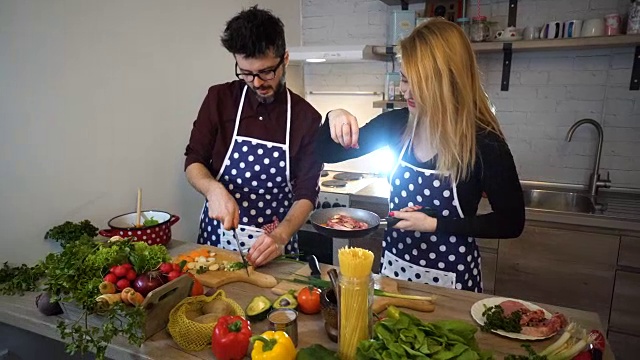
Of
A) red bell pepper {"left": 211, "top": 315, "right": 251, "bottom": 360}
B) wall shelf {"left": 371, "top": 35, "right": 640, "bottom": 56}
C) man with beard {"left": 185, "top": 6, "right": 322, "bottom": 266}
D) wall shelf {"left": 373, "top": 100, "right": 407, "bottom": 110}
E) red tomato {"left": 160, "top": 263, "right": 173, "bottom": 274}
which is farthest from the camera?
wall shelf {"left": 373, "top": 100, "right": 407, "bottom": 110}

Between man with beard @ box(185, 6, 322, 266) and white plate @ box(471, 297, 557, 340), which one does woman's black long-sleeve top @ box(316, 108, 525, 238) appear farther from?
man with beard @ box(185, 6, 322, 266)

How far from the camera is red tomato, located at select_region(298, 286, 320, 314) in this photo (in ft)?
4.08

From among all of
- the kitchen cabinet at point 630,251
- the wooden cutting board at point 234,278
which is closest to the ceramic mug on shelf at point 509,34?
the kitchen cabinet at point 630,251

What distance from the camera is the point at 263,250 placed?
1521mm

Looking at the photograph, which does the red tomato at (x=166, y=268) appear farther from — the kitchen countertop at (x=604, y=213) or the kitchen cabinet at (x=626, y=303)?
the kitchen cabinet at (x=626, y=303)

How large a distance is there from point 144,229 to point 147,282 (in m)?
0.58

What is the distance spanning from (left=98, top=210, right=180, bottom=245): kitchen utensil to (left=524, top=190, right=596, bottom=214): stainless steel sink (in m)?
2.08

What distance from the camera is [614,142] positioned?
2.68 meters

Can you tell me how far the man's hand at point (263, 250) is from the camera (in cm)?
152

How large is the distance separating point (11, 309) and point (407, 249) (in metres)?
1.30

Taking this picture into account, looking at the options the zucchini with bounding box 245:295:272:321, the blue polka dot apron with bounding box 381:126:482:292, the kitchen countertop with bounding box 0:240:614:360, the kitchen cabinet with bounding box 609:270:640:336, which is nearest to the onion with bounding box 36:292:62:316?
the kitchen countertop with bounding box 0:240:614:360

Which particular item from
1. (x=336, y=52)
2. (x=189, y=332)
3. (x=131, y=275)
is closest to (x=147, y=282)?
(x=131, y=275)

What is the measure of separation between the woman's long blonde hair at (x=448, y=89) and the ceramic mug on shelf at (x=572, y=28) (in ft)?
4.97

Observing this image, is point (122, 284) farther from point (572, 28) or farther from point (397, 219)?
point (572, 28)
